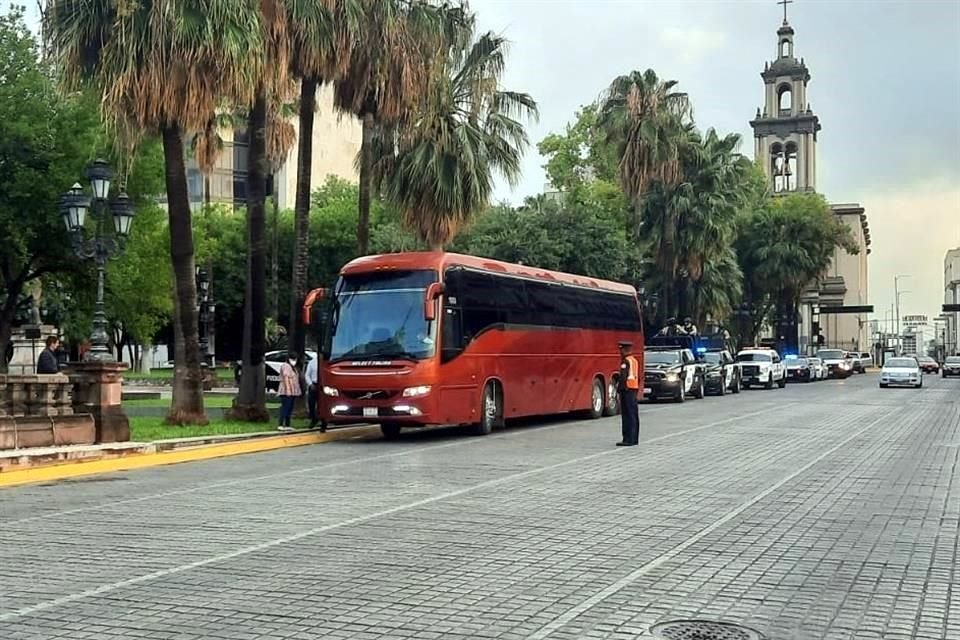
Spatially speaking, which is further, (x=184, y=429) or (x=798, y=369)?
(x=798, y=369)

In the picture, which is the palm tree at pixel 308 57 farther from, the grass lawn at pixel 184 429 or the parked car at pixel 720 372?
the parked car at pixel 720 372

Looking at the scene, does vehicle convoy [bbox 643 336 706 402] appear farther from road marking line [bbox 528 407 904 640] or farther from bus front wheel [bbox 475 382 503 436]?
road marking line [bbox 528 407 904 640]

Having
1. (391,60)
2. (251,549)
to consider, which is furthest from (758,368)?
(251,549)

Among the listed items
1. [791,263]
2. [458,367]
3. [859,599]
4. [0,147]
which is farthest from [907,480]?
[791,263]

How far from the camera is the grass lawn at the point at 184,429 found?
66.7 ft

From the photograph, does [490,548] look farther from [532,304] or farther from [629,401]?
[532,304]

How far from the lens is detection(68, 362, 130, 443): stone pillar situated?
18844 mm

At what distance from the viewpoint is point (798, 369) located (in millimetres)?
64188

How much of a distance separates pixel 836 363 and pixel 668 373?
40.5m

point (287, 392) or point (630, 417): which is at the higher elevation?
point (287, 392)

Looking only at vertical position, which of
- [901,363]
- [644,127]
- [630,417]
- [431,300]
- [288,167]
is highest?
[288,167]

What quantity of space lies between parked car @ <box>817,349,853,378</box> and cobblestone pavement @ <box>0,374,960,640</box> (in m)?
57.4

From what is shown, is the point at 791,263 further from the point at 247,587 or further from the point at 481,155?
the point at 247,587

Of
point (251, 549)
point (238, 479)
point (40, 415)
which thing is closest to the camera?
point (251, 549)
